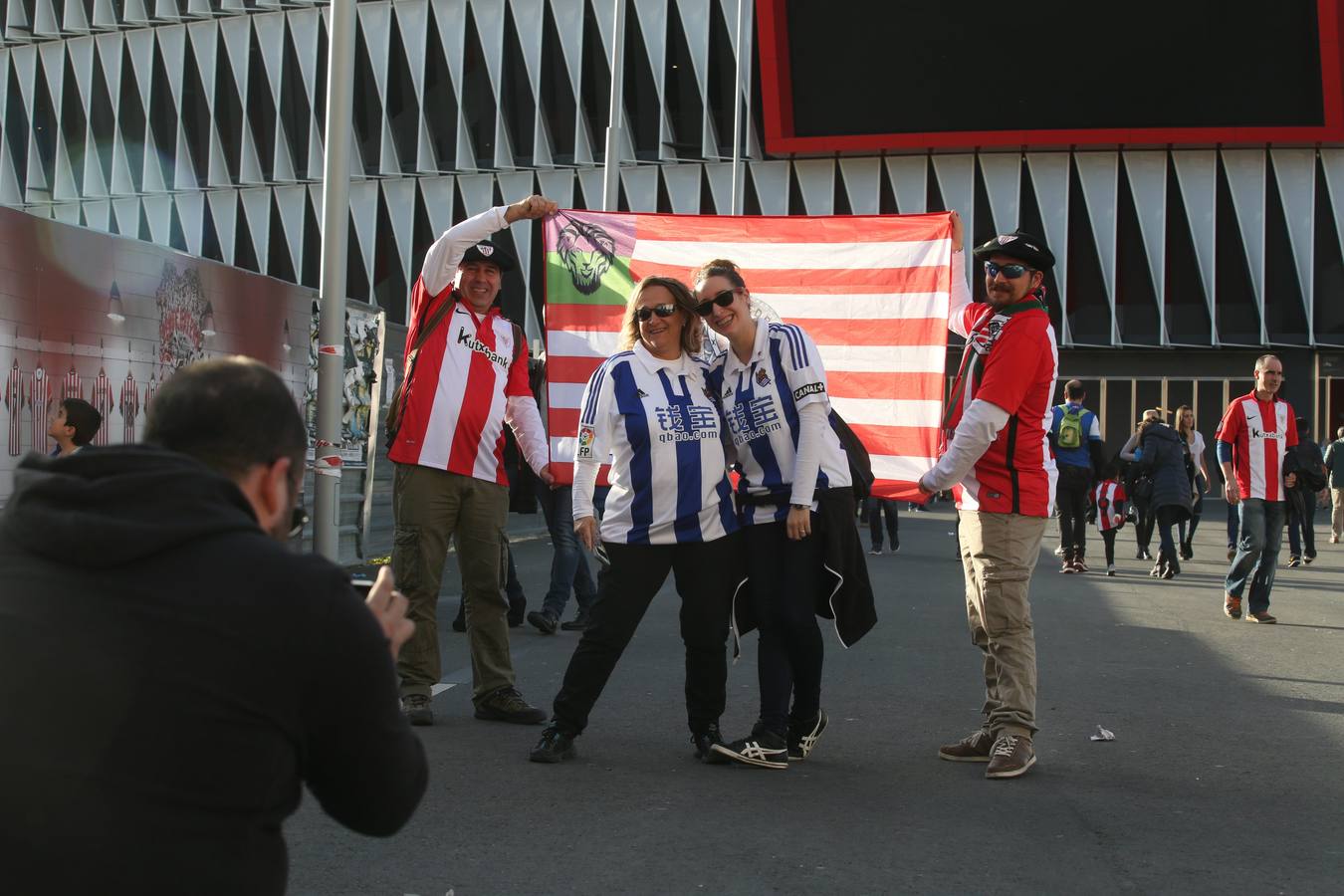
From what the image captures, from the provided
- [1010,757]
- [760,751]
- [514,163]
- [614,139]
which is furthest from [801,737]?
[514,163]

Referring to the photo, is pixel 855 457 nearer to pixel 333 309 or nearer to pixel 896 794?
pixel 896 794

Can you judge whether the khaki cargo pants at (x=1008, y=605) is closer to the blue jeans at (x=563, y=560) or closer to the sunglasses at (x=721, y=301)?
the sunglasses at (x=721, y=301)

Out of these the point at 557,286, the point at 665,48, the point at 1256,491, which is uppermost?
the point at 665,48

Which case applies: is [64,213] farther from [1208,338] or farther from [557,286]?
[557,286]

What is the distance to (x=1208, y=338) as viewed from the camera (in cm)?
4044

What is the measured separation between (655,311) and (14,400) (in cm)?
429

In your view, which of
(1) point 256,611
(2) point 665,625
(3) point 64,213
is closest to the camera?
(1) point 256,611

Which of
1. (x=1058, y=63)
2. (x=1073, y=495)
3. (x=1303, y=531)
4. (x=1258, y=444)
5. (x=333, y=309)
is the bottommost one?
(x=1303, y=531)

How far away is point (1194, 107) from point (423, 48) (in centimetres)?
2197

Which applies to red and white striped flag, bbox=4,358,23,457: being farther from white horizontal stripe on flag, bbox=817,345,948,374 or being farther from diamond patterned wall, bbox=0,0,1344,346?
diamond patterned wall, bbox=0,0,1344,346

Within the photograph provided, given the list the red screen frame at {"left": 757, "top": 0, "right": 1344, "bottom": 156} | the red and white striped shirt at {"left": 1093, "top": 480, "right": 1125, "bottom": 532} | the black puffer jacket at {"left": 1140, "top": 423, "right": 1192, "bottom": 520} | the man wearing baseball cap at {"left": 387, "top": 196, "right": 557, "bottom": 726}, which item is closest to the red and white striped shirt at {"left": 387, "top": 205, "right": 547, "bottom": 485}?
the man wearing baseball cap at {"left": 387, "top": 196, "right": 557, "bottom": 726}

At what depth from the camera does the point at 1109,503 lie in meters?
16.0

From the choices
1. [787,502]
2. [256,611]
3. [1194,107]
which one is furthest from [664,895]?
[1194,107]

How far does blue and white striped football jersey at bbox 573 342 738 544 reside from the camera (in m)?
5.85
